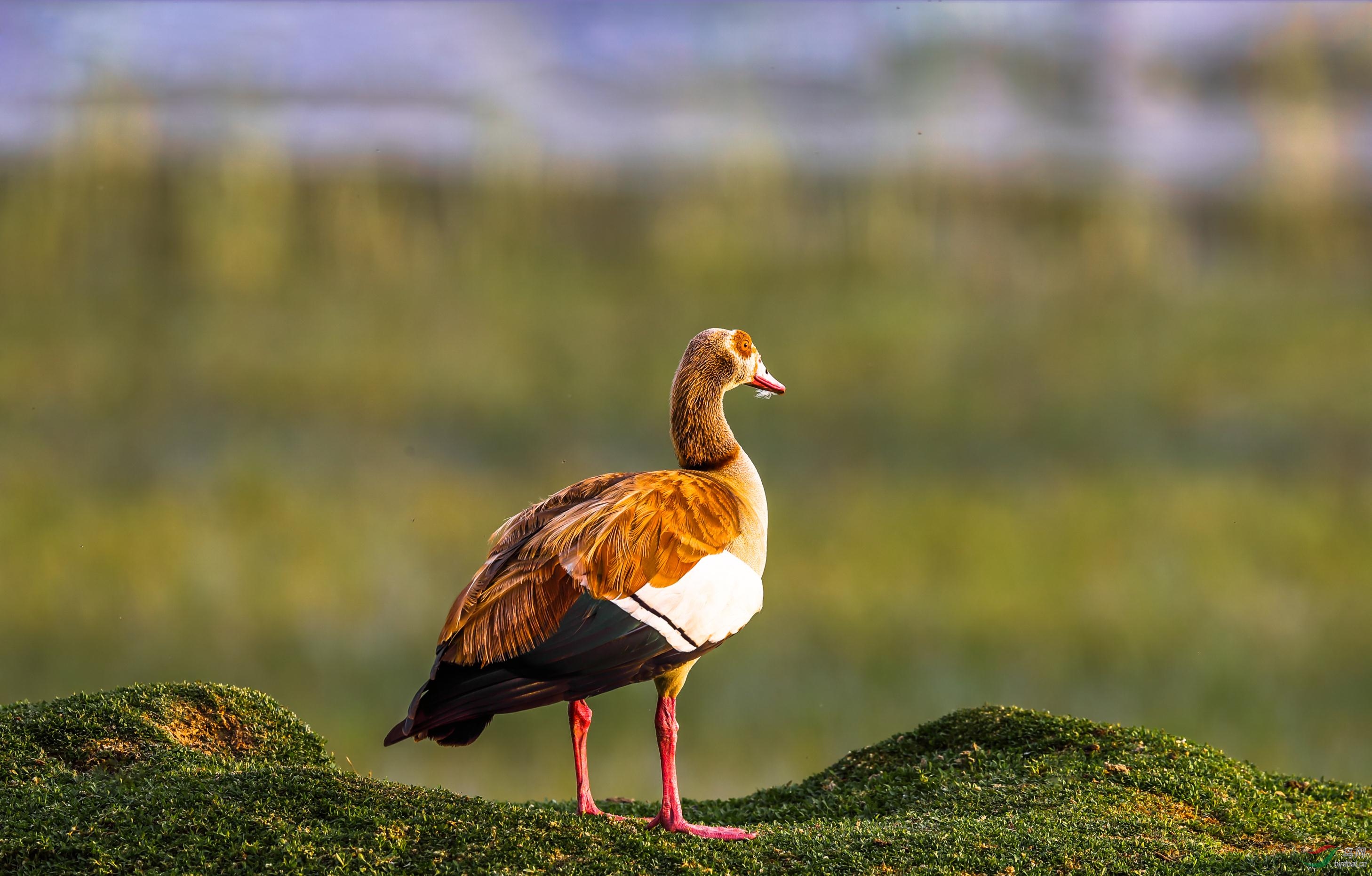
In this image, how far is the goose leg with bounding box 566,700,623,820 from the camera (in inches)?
215

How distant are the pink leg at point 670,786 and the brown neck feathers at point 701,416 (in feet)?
4.15

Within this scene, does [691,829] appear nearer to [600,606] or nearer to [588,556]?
[600,606]

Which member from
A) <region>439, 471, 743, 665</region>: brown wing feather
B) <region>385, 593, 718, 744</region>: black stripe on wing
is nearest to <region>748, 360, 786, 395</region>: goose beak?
<region>439, 471, 743, 665</region>: brown wing feather

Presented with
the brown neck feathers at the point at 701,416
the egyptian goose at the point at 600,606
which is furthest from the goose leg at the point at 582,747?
the brown neck feathers at the point at 701,416

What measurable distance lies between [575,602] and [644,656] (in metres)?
0.36

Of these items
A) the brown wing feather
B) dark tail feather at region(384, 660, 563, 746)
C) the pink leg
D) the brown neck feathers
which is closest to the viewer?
dark tail feather at region(384, 660, 563, 746)

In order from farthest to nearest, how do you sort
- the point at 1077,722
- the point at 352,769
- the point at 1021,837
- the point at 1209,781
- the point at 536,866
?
the point at 1077,722 → the point at 1209,781 → the point at 352,769 → the point at 1021,837 → the point at 536,866

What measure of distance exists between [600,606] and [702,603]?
47cm

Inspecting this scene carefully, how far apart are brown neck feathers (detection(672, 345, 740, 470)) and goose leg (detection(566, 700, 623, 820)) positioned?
4.38 feet

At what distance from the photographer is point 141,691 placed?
23.0 feet

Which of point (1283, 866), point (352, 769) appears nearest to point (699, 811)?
point (352, 769)

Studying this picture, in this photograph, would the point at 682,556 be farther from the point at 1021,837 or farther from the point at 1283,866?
the point at 1283,866

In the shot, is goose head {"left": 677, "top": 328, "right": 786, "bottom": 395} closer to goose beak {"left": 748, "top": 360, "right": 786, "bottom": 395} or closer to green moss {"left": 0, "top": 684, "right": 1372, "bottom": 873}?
goose beak {"left": 748, "top": 360, "right": 786, "bottom": 395}

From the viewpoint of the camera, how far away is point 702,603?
5.12 metres
